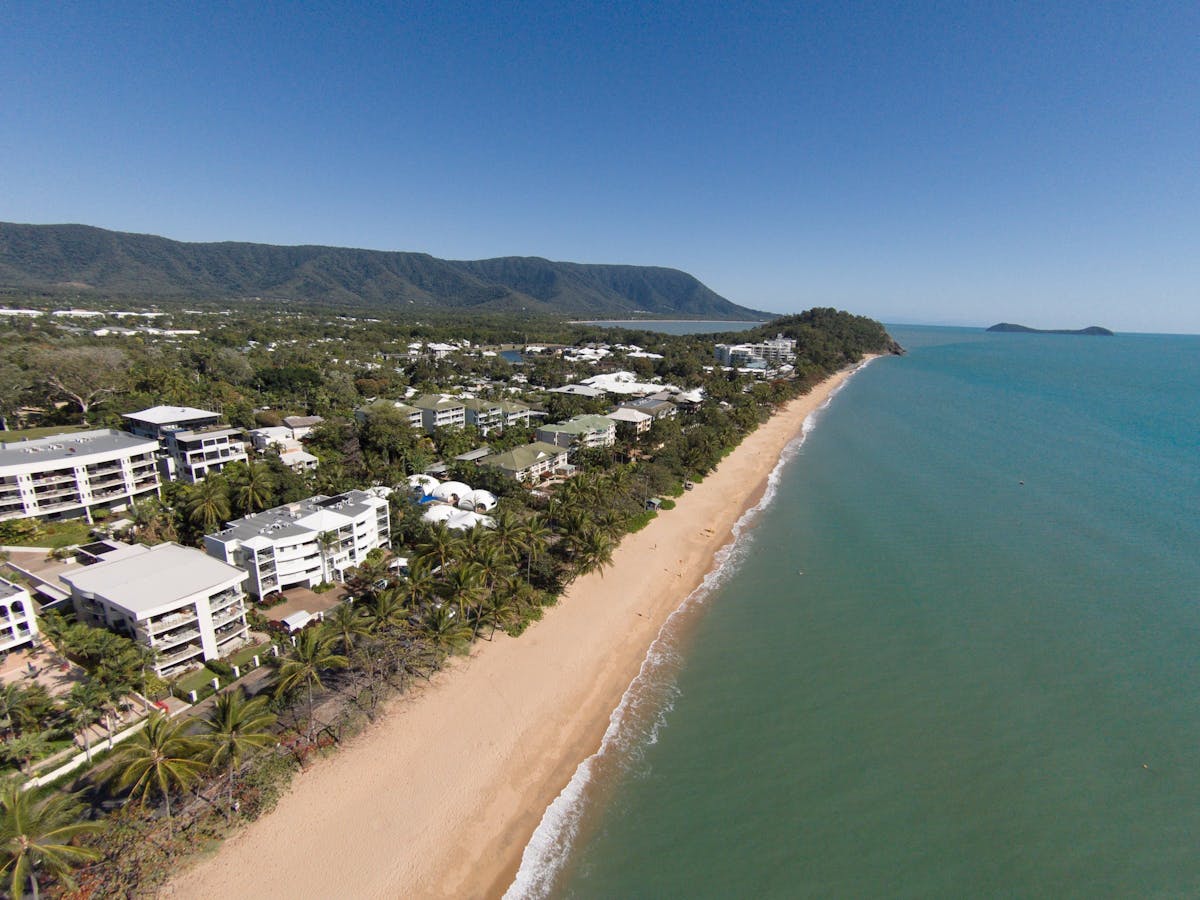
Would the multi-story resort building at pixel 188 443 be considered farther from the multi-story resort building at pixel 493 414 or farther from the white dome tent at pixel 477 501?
the multi-story resort building at pixel 493 414

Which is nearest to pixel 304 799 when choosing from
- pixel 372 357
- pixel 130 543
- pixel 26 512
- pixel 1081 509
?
pixel 130 543

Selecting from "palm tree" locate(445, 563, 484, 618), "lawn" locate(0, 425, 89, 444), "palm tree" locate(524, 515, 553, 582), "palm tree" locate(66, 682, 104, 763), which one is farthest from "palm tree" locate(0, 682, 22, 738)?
"lawn" locate(0, 425, 89, 444)

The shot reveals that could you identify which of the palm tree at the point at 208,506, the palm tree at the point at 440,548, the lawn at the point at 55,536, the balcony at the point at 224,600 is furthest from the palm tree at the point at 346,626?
the lawn at the point at 55,536

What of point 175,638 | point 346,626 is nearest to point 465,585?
point 346,626

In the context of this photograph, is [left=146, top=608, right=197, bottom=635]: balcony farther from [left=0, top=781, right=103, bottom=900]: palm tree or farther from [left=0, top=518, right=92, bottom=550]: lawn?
[left=0, top=518, right=92, bottom=550]: lawn

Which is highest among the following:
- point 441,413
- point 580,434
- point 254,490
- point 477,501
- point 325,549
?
point 580,434

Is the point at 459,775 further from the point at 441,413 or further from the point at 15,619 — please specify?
the point at 441,413

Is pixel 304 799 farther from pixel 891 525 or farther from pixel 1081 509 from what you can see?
pixel 1081 509

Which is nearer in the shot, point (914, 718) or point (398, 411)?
point (914, 718)
